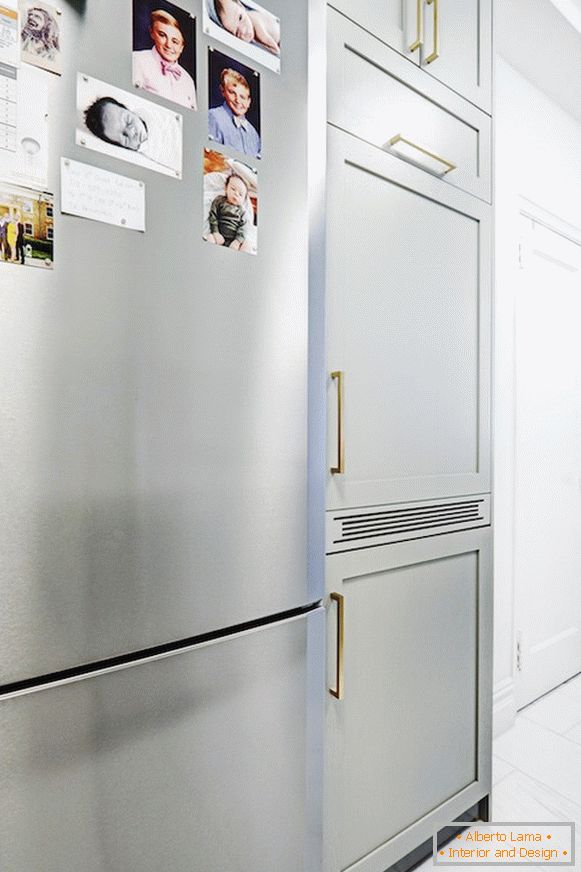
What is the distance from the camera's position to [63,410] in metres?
0.73

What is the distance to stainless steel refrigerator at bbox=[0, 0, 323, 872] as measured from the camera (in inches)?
28.0

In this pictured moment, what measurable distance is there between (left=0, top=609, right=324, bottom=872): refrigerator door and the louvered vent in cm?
22

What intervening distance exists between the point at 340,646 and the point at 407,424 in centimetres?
53

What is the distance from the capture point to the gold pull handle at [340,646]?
1.17 meters

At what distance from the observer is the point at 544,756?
201cm

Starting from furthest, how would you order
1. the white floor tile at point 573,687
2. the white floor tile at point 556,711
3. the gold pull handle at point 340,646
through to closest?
the white floor tile at point 573,687 → the white floor tile at point 556,711 → the gold pull handle at point 340,646

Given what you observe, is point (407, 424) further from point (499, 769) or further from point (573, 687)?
point (573, 687)

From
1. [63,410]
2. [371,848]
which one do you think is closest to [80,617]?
[63,410]

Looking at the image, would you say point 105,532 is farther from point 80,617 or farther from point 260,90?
point 260,90

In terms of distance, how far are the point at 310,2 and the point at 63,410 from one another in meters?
0.89

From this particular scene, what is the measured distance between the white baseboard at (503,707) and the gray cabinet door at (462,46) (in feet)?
6.54

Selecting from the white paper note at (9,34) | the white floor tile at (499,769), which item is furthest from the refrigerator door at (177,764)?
the white floor tile at (499,769)

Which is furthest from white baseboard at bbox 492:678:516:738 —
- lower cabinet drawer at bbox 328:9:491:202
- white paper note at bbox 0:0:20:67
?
white paper note at bbox 0:0:20:67

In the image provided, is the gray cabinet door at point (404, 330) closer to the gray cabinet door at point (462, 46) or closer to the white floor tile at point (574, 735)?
the gray cabinet door at point (462, 46)
